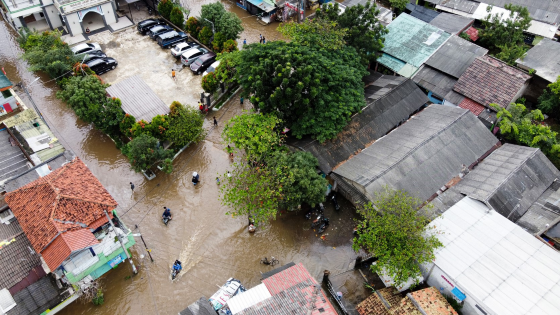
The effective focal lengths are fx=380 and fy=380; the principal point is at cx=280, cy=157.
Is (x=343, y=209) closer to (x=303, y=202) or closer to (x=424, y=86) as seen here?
(x=303, y=202)

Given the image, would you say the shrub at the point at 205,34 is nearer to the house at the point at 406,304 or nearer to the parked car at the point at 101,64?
the parked car at the point at 101,64

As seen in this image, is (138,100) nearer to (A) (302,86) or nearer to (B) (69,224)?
(B) (69,224)

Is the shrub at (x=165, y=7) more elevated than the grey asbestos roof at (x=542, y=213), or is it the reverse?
the shrub at (x=165, y=7)

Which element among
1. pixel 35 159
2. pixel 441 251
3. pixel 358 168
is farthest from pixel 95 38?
pixel 441 251

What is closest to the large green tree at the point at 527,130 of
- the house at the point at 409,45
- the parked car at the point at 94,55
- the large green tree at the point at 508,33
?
the large green tree at the point at 508,33

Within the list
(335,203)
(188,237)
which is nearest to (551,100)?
(335,203)
